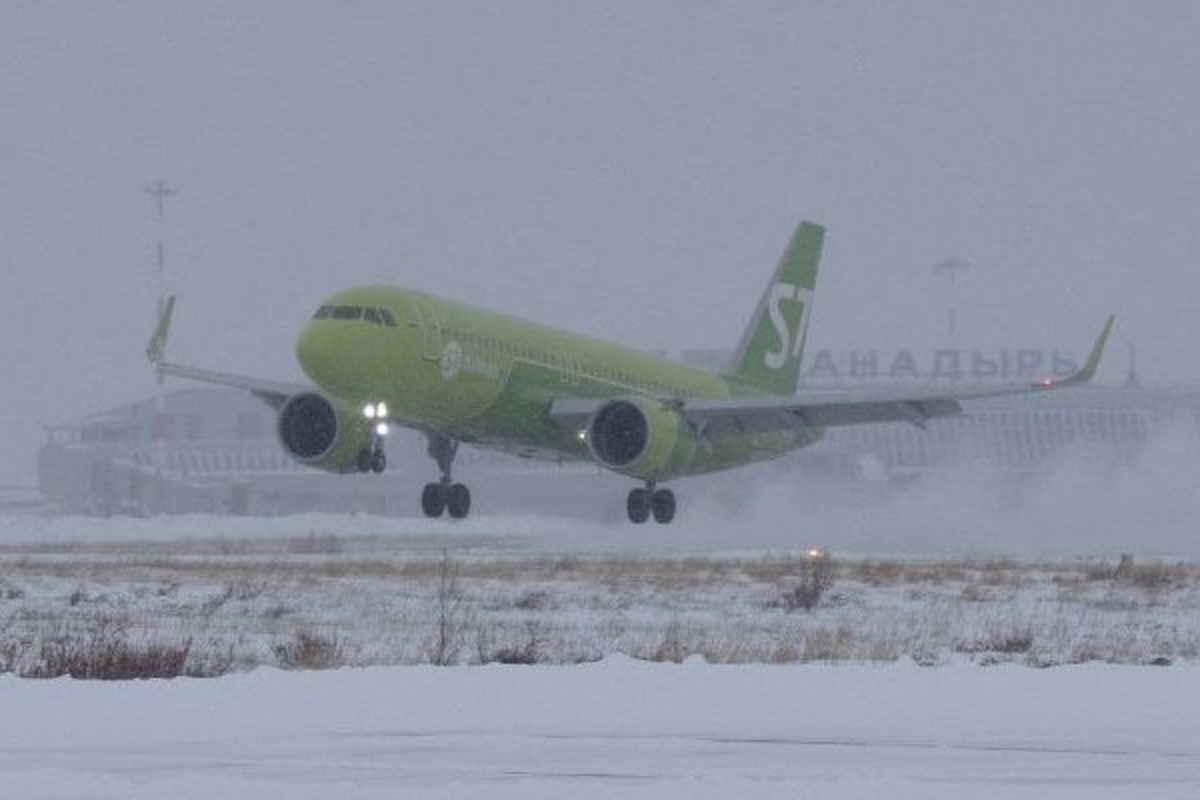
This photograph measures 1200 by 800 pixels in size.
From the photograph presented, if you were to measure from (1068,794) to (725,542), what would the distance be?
4745 cm

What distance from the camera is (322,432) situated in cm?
5091

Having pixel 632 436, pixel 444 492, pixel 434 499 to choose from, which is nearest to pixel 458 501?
pixel 444 492

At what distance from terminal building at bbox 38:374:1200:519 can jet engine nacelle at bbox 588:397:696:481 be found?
2359 inches

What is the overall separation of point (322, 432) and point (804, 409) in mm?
11504

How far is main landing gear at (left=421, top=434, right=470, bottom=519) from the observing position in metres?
53.2

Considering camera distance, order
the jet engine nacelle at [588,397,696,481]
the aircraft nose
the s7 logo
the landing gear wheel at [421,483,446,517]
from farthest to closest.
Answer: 1. the s7 logo
2. the landing gear wheel at [421,483,446,517]
3. the jet engine nacelle at [588,397,696,481]
4. the aircraft nose

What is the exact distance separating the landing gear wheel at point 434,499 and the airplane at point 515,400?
0.04 metres

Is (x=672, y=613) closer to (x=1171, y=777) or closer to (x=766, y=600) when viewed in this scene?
(x=766, y=600)

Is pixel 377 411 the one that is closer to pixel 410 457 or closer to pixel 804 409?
pixel 804 409

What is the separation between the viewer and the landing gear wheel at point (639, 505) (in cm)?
5684

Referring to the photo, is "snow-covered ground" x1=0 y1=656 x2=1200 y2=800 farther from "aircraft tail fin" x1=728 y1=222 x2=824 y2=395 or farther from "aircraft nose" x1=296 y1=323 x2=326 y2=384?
"aircraft tail fin" x1=728 y1=222 x2=824 y2=395

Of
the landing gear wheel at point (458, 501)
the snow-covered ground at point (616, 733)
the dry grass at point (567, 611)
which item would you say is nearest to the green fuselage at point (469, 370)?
the landing gear wheel at point (458, 501)

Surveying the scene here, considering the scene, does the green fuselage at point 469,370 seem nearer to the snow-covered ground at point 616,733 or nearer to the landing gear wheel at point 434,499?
the landing gear wheel at point 434,499

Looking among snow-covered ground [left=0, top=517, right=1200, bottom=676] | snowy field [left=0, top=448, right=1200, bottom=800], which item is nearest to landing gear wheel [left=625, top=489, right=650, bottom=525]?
snow-covered ground [left=0, top=517, right=1200, bottom=676]
